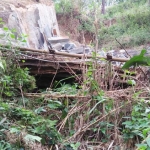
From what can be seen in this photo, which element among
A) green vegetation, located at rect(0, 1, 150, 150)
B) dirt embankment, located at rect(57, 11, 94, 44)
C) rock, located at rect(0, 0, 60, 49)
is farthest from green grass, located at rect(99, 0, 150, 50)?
green vegetation, located at rect(0, 1, 150, 150)

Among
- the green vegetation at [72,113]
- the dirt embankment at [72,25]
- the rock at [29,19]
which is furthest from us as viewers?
the dirt embankment at [72,25]

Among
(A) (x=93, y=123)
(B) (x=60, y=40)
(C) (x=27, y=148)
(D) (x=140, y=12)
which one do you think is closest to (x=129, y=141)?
(A) (x=93, y=123)

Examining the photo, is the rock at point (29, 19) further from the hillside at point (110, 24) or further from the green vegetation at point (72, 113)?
the hillside at point (110, 24)

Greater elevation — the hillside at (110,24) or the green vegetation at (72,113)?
the hillside at (110,24)

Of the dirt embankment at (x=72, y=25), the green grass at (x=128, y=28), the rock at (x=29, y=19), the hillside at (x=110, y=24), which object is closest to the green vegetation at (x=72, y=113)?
the rock at (x=29, y=19)

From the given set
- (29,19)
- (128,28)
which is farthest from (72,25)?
(29,19)

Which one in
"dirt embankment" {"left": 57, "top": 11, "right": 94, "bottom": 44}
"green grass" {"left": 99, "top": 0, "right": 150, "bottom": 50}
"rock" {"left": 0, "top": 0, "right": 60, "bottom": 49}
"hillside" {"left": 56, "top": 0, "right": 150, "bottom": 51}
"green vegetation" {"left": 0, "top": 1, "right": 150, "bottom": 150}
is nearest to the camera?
"green vegetation" {"left": 0, "top": 1, "right": 150, "bottom": 150}

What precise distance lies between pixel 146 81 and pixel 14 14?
11.5 ft

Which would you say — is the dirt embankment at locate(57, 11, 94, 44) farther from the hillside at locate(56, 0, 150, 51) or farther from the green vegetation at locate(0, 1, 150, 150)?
the green vegetation at locate(0, 1, 150, 150)

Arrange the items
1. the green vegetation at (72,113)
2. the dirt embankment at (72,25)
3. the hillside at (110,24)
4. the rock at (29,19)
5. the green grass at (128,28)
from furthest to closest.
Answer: the dirt embankment at (72,25) < the hillside at (110,24) < the green grass at (128,28) < the rock at (29,19) < the green vegetation at (72,113)

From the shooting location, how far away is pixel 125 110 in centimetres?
222

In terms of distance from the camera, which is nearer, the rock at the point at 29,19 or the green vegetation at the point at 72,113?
the green vegetation at the point at 72,113

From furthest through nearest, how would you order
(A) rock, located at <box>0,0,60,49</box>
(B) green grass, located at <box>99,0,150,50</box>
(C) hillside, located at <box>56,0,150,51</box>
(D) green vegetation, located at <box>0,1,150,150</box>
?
(C) hillside, located at <box>56,0,150,51</box> → (B) green grass, located at <box>99,0,150,50</box> → (A) rock, located at <box>0,0,60,49</box> → (D) green vegetation, located at <box>0,1,150,150</box>

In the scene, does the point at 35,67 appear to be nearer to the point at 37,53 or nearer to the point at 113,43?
the point at 37,53
